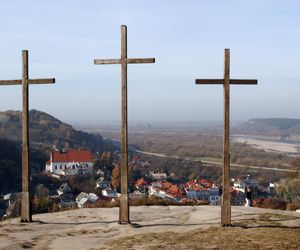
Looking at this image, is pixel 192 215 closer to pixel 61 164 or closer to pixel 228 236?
pixel 228 236

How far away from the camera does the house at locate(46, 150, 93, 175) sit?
8369 centimetres

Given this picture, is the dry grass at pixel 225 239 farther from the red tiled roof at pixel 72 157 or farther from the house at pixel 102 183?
the red tiled roof at pixel 72 157

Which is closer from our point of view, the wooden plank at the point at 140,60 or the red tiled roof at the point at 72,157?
the wooden plank at the point at 140,60

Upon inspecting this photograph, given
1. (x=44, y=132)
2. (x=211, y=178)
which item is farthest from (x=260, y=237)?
(x=44, y=132)

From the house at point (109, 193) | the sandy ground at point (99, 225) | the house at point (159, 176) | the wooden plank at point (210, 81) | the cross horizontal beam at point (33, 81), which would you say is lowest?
the house at point (159, 176)

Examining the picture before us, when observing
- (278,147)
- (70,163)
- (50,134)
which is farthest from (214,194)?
(278,147)

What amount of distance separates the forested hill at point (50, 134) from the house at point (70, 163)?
3464cm

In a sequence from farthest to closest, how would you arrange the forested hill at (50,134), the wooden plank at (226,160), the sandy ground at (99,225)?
the forested hill at (50,134), the wooden plank at (226,160), the sandy ground at (99,225)

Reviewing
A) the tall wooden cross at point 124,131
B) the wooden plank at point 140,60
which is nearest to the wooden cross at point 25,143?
the tall wooden cross at point 124,131

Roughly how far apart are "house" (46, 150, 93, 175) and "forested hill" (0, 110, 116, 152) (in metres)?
34.6

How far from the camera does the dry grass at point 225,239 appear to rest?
417 inches

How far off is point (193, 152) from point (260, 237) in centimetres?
12364

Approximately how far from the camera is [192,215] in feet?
48.3

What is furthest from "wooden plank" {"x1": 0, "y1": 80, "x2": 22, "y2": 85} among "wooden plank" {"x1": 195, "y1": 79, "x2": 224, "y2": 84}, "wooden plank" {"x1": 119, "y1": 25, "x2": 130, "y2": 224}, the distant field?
the distant field
